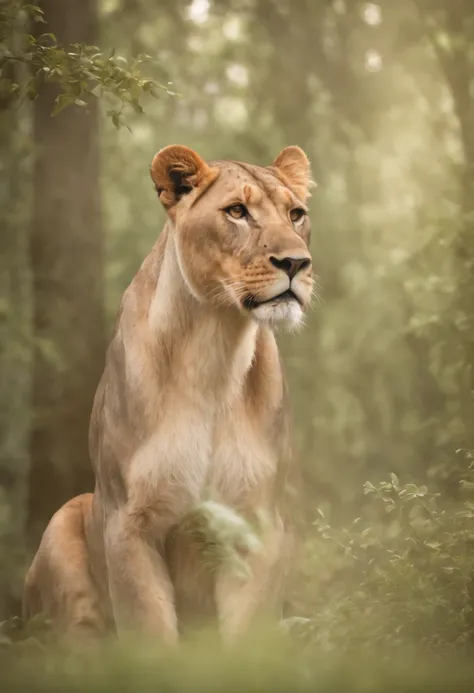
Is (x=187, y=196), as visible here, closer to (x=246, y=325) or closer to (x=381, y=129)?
(x=246, y=325)

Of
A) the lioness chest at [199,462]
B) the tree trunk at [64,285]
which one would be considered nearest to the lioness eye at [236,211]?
the lioness chest at [199,462]

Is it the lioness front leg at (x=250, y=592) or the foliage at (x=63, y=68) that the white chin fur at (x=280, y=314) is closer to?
the lioness front leg at (x=250, y=592)

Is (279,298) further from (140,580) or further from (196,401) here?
(140,580)

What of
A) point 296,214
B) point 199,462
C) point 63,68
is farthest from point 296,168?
point 199,462

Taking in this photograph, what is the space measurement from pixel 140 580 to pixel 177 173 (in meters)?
1.21

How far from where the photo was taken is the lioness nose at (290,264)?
3.30m

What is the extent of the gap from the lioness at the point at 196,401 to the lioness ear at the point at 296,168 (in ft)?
0.55

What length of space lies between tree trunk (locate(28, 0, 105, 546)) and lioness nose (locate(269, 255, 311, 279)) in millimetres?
1179

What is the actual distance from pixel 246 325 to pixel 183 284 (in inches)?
9.0

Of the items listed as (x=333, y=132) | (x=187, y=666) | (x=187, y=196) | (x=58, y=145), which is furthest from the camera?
(x=333, y=132)

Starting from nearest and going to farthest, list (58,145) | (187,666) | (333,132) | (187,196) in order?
(187,666)
(187,196)
(58,145)
(333,132)

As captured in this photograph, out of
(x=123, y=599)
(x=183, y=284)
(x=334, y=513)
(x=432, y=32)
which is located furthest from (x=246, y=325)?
(x=432, y=32)

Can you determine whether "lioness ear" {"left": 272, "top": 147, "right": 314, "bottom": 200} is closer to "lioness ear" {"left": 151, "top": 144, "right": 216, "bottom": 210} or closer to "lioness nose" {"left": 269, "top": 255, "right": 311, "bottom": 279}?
"lioness ear" {"left": 151, "top": 144, "right": 216, "bottom": 210}

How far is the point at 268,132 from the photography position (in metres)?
4.57
